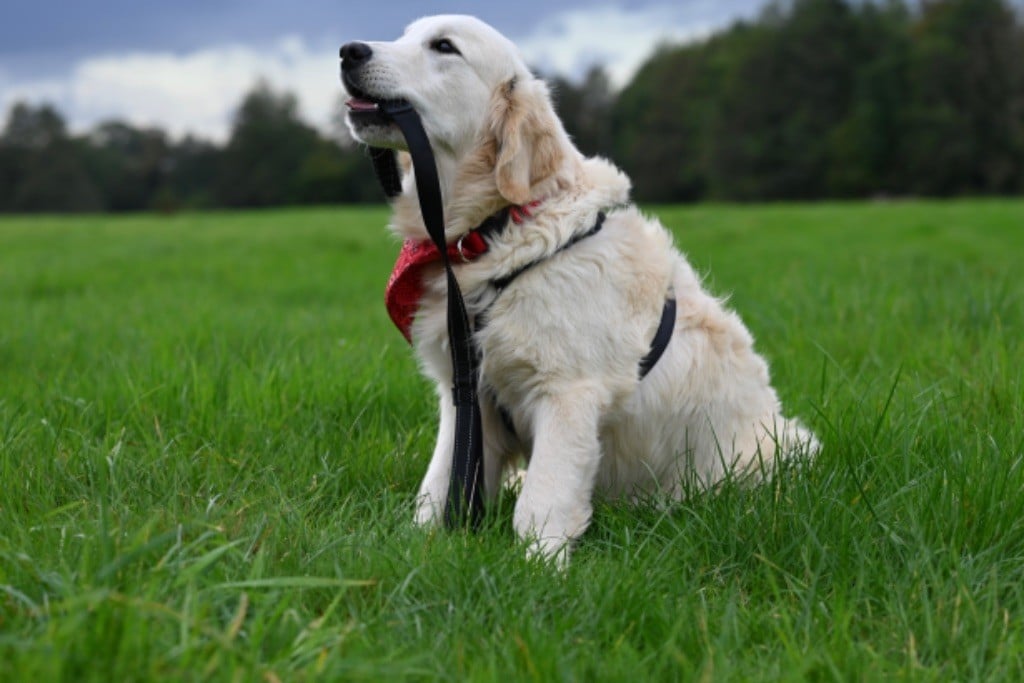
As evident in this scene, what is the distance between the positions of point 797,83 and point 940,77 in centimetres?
781

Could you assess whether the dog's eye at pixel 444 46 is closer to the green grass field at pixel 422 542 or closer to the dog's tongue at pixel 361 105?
the dog's tongue at pixel 361 105

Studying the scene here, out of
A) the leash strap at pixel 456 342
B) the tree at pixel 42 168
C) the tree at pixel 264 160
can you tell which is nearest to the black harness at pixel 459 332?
the leash strap at pixel 456 342

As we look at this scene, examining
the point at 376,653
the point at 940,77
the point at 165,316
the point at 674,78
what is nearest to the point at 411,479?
the point at 376,653

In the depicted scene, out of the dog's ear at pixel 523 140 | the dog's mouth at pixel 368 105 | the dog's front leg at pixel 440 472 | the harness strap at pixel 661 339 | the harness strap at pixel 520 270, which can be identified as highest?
the dog's mouth at pixel 368 105

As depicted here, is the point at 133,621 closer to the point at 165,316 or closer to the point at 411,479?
the point at 411,479

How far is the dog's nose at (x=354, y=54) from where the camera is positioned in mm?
2781

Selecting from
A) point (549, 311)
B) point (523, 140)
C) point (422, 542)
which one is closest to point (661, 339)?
point (549, 311)

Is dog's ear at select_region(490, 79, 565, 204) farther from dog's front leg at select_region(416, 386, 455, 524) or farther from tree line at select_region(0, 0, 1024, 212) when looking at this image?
tree line at select_region(0, 0, 1024, 212)

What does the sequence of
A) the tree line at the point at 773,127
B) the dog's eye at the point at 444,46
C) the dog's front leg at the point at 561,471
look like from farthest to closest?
the tree line at the point at 773,127 → the dog's eye at the point at 444,46 → the dog's front leg at the point at 561,471

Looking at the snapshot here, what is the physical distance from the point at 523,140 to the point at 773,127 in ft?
172

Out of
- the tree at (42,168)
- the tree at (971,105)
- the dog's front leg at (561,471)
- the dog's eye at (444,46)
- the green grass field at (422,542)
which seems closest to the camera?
the green grass field at (422,542)

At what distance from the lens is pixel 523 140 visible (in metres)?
2.89

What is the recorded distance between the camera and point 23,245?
14469 millimetres

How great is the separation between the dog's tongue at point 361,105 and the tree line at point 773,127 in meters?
47.4
